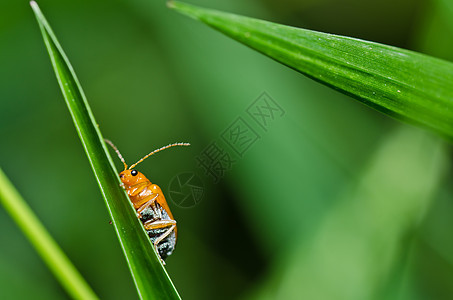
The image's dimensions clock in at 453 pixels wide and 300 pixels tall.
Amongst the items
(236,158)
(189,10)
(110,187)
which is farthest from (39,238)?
(236,158)

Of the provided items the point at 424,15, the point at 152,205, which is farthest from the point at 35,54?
the point at 424,15

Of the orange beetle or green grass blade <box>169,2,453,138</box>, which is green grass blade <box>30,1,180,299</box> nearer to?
green grass blade <box>169,2,453,138</box>

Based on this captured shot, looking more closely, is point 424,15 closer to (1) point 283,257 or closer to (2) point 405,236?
(2) point 405,236

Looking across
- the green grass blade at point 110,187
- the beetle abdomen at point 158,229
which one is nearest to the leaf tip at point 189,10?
the green grass blade at point 110,187

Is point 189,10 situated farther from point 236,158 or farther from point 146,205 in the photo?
point 236,158

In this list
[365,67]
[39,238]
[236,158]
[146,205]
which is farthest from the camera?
[236,158]

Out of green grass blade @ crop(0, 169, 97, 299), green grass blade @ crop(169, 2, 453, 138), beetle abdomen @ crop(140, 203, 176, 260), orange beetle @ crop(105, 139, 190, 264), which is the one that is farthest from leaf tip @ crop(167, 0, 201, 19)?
beetle abdomen @ crop(140, 203, 176, 260)
